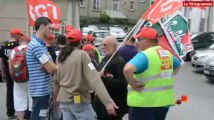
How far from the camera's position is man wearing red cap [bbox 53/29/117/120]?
4.43 metres

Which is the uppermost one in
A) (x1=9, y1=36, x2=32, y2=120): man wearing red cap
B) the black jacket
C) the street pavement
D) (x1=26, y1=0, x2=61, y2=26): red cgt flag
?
(x1=26, y1=0, x2=61, y2=26): red cgt flag

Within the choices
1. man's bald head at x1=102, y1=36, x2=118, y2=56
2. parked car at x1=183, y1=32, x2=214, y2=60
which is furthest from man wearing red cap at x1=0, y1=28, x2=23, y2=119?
parked car at x1=183, y1=32, x2=214, y2=60

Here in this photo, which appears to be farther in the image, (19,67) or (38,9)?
(38,9)

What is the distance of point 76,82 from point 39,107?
769 millimetres

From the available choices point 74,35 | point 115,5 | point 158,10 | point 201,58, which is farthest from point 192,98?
point 115,5

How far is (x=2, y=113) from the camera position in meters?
8.30

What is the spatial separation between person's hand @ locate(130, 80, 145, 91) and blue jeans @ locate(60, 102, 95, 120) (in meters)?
0.61

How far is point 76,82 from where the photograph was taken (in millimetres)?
4496

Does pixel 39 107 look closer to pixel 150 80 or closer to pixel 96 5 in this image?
pixel 150 80

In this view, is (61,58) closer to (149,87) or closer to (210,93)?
(149,87)

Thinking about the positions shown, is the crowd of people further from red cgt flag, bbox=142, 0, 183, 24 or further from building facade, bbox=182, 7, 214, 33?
building facade, bbox=182, 7, 214, 33

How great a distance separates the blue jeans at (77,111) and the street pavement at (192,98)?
359cm

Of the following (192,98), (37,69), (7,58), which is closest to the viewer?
(37,69)

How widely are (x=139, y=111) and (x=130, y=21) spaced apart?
5836cm
